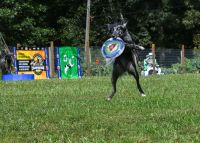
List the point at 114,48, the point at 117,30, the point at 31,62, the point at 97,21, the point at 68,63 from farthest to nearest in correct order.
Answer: the point at 97,21, the point at 68,63, the point at 31,62, the point at 117,30, the point at 114,48

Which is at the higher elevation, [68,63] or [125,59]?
[125,59]

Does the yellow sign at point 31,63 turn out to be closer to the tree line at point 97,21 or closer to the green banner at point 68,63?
the green banner at point 68,63

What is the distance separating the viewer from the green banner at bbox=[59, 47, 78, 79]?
27844 millimetres

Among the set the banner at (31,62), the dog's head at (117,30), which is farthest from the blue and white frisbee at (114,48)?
the banner at (31,62)

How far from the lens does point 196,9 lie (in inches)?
1800

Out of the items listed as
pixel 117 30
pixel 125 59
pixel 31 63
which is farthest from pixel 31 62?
pixel 117 30

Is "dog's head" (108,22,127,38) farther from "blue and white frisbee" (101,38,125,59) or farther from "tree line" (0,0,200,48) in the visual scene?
"tree line" (0,0,200,48)

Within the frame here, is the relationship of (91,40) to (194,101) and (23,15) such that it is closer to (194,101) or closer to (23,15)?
(23,15)

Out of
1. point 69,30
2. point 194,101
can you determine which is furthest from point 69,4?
point 194,101

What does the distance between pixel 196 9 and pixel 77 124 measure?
39.0 meters

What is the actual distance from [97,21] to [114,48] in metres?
33.2

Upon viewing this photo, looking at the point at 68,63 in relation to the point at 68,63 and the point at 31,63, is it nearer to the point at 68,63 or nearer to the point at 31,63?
the point at 68,63

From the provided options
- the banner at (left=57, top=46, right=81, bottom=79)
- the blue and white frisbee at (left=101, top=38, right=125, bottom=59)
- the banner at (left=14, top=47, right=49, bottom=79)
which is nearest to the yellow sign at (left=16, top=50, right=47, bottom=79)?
the banner at (left=14, top=47, right=49, bottom=79)

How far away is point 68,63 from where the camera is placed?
27938 millimetres
